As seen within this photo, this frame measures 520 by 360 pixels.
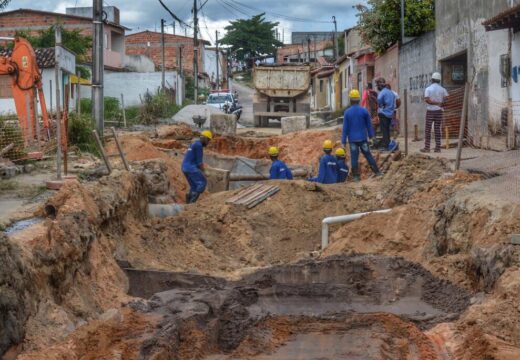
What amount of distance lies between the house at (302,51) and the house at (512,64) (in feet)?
230

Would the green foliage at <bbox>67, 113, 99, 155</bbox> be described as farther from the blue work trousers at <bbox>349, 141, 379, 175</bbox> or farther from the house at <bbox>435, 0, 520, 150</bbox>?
the house at <bbox>435, 0, 520, 150</bbox>

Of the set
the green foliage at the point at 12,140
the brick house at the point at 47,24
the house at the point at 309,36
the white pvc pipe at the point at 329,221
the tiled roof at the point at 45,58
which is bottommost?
the white pvc pipe at the point at 329,221

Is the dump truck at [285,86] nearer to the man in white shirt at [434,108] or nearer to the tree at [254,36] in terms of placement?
the man in white shirt at [434,108]

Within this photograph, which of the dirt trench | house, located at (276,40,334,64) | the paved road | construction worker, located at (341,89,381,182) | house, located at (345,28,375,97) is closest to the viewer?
the dirt trench

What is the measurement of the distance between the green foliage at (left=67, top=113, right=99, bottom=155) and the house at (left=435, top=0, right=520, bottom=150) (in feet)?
28.3

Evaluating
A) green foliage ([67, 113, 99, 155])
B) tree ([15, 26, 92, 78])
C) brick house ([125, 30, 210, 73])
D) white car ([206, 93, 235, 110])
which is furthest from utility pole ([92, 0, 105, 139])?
brick house ([125, 30, 210, 73])

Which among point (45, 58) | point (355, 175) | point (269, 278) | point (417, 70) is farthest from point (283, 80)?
point (269, 278)

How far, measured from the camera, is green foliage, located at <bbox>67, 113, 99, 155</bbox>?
803 inches

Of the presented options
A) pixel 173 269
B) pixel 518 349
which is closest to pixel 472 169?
pixel 173 269

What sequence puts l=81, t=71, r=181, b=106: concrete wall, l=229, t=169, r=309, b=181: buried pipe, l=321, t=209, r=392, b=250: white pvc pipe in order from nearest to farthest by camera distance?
l=321, t=209, r=392, b=250: white pvc pipe < l=229, t=169, r=309, b=181: buried pipe < l=81, t=71, r=181, b=106: concrete wall

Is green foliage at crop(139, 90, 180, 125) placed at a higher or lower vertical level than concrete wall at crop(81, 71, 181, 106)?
lower

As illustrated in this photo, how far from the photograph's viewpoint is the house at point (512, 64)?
614 inches

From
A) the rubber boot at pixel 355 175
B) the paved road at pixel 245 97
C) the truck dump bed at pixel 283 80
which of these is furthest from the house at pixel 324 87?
the rubber boot at pixel 355 175

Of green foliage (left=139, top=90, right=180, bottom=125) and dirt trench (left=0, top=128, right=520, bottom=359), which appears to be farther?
green foliage (left=139, top=90, right=180, bottom=125)
